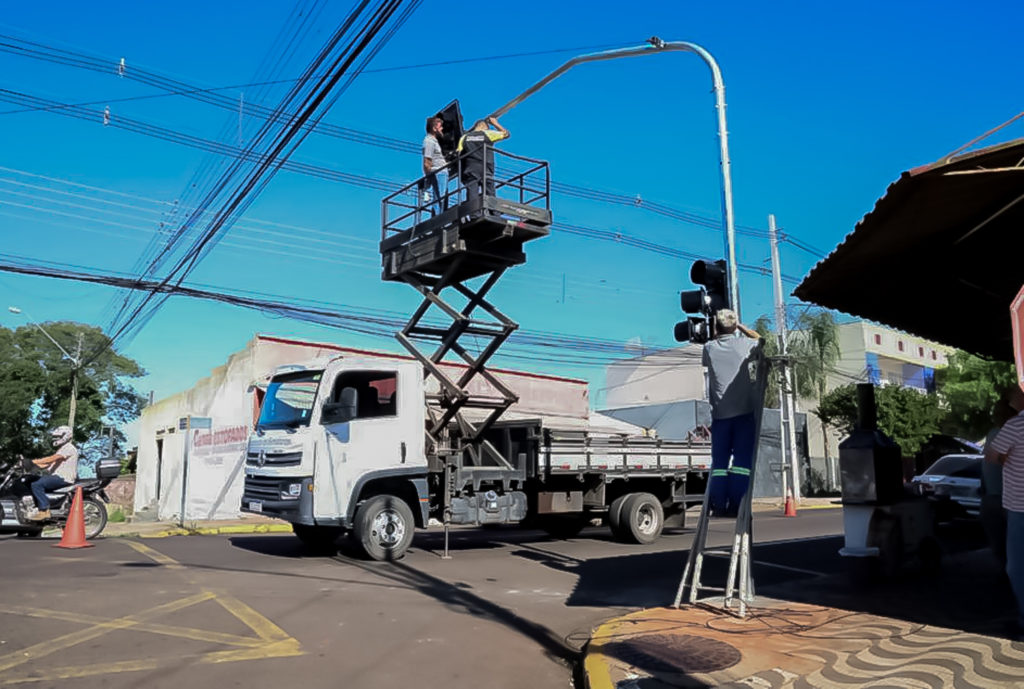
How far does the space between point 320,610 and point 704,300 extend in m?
4.56

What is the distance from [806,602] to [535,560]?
4.91m

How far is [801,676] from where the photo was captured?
448 cm

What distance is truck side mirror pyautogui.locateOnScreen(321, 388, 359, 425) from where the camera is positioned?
1034cm

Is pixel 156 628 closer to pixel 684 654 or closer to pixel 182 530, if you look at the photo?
pixel 684 654

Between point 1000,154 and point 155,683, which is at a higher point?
point 1000,154

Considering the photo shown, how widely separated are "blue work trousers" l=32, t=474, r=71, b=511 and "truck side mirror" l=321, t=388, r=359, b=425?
6.24m

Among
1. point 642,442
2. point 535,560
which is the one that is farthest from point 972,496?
point 535,560

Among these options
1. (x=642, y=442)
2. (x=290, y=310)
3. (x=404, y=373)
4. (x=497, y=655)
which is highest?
(x=290, y=310)

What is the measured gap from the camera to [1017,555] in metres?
5.01

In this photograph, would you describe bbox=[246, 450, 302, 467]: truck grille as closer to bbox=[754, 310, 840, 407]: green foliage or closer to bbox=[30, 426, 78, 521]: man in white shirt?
bbox=[30, 426, 78, 521]: man in white shirt

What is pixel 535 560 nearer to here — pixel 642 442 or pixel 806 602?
pixel 642 442

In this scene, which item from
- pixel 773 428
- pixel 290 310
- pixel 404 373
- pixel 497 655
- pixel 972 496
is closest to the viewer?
pixel 497 655

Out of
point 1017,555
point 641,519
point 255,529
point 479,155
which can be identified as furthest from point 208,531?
point 1017,555

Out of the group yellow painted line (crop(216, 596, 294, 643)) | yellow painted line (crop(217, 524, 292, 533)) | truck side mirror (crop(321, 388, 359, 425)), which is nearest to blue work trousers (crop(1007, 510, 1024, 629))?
yellow painted line (crop(216, 596, 294, 643))
